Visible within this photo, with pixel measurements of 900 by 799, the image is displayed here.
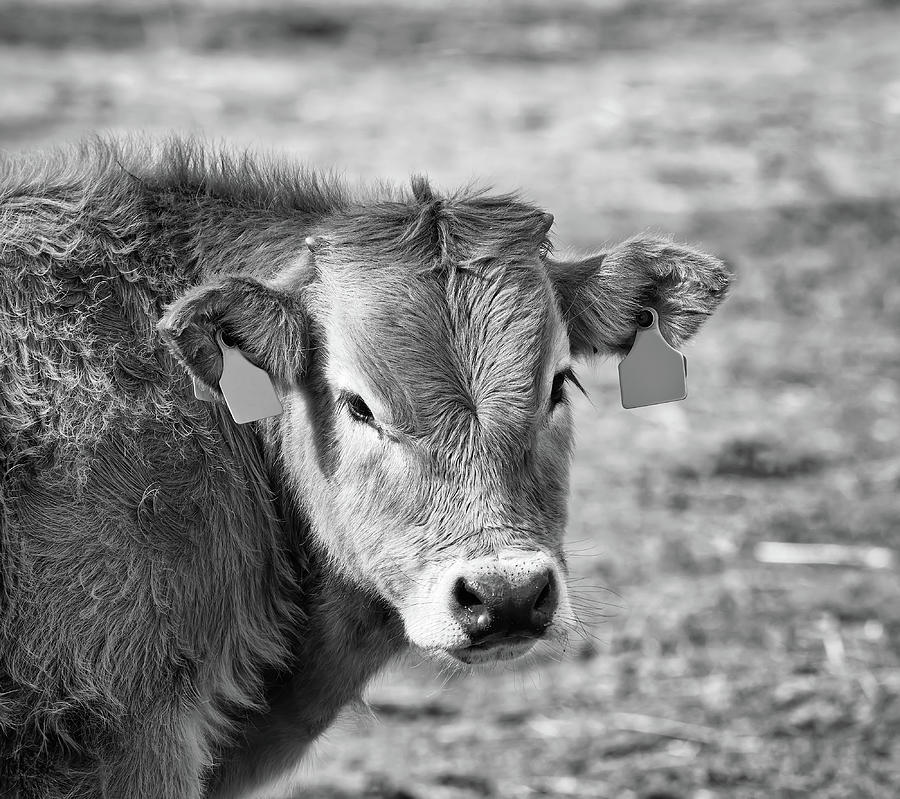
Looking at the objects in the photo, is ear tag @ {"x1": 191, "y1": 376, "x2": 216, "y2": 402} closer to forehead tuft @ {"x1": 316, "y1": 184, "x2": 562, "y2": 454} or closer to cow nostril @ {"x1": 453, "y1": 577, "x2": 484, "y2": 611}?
forehead tuft @ {"x1": 316, "y1": 184, "x2": 562, "y2": 454}

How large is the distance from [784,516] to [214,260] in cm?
470

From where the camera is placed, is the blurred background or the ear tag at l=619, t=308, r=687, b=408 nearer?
the ear tag at l=619, t=308, r=687, b=408

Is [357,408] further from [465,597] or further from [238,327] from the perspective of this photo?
[465,597]

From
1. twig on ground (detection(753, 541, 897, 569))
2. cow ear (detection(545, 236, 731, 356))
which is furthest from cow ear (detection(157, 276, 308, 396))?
twig on ground (detection(753, 541, 897, 569))

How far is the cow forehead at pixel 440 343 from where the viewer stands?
409 centimetres

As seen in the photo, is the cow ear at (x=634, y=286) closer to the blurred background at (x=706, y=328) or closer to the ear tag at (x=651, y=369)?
the ear tag at (x=651, y=369)

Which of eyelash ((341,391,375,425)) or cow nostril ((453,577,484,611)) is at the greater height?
eyelash ((341,391,375,425))

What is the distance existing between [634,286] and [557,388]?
21.8 inches

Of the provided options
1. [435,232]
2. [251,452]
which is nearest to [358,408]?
[251,452]

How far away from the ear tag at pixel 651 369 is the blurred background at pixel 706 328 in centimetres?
93

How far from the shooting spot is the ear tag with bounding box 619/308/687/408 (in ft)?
15.9

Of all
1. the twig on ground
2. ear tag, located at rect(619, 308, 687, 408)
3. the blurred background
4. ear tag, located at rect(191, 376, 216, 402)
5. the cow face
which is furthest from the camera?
the twig on ground

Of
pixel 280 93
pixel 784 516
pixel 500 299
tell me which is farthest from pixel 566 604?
pixel 280 93

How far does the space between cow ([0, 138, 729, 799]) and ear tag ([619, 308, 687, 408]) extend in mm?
230
